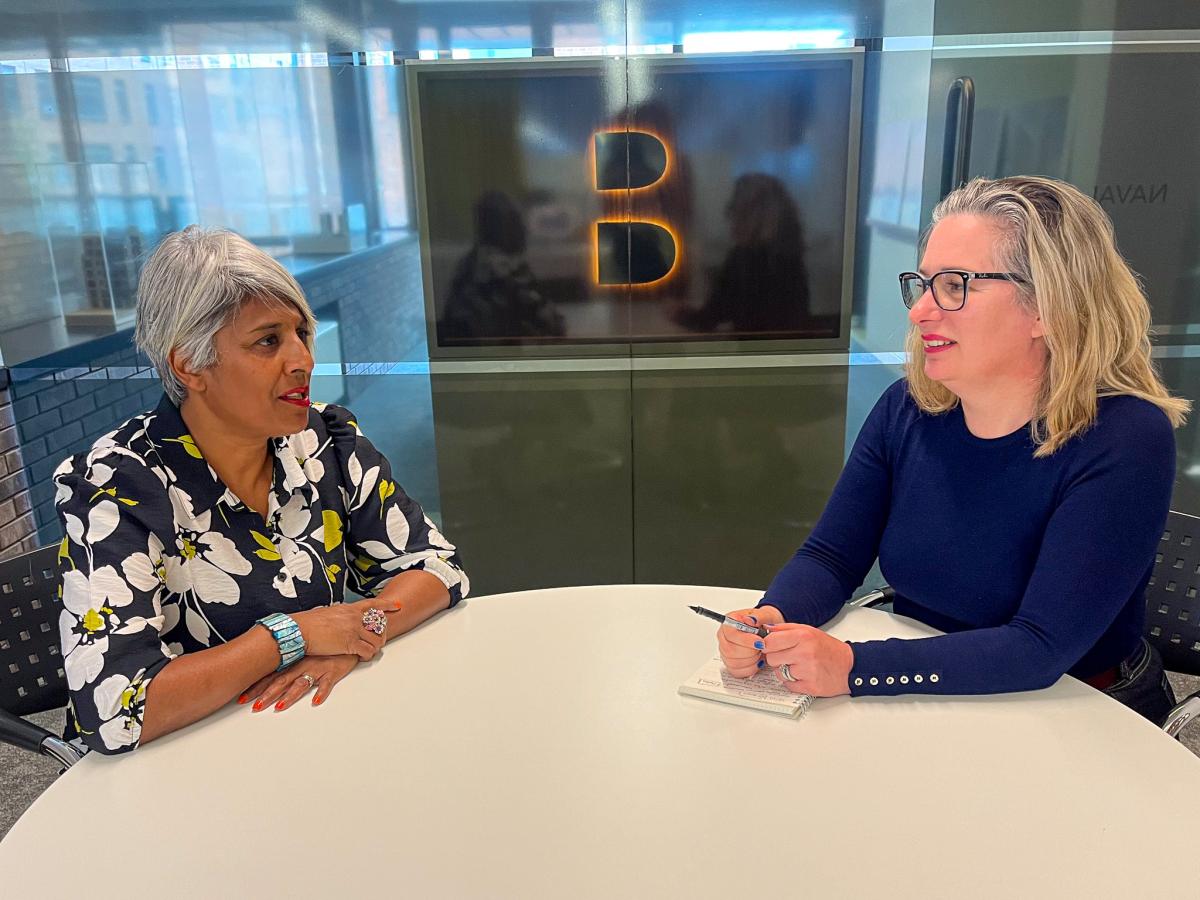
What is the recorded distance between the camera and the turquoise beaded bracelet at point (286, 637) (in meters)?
1.37

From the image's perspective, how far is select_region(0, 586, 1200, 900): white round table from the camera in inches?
38.2

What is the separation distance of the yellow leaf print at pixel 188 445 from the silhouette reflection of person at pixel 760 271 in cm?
175

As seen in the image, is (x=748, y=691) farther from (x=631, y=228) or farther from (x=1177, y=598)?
(x=631, y=228)

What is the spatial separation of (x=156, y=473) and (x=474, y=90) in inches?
68.9

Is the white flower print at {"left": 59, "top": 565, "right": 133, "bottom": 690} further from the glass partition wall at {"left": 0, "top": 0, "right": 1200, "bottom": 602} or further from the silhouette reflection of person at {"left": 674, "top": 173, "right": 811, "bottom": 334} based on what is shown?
the silhouette reflection of person at {"left": 674, "top": 173, "right": 811, "bottom": 334}

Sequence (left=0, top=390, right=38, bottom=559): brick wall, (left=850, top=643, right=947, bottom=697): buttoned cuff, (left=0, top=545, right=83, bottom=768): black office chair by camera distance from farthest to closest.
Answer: (left=0, top=390, right=38, bottom=559): brick wall → (left=0, top=545, right=83, bottom=768): black office chair → (left=850, top=643, right=947, bottom=697): buttoned cuff

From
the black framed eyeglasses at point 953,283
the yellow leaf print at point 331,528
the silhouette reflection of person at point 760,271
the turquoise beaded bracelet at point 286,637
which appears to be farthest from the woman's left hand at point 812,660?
the silhouette reflection of person at point 760,271

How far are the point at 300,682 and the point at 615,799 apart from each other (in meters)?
0.54

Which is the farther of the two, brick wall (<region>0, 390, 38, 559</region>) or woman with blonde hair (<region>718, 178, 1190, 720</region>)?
brick wall (<region>0, 390, 38, 559</region>)

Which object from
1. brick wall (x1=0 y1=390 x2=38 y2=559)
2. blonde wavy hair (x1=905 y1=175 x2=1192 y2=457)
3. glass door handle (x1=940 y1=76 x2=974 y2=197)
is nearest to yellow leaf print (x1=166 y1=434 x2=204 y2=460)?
blonde wavy hair (x1=905 y1=175 x2=1192 y2=457)

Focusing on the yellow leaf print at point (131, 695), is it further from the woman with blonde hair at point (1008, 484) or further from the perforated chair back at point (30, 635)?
the woman with blonde hair at point (1008, 484)

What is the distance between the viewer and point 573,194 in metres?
2.81

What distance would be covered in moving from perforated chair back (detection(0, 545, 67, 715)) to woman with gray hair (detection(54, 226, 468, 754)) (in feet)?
0.58

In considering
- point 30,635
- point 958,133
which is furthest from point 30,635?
point 958,133
